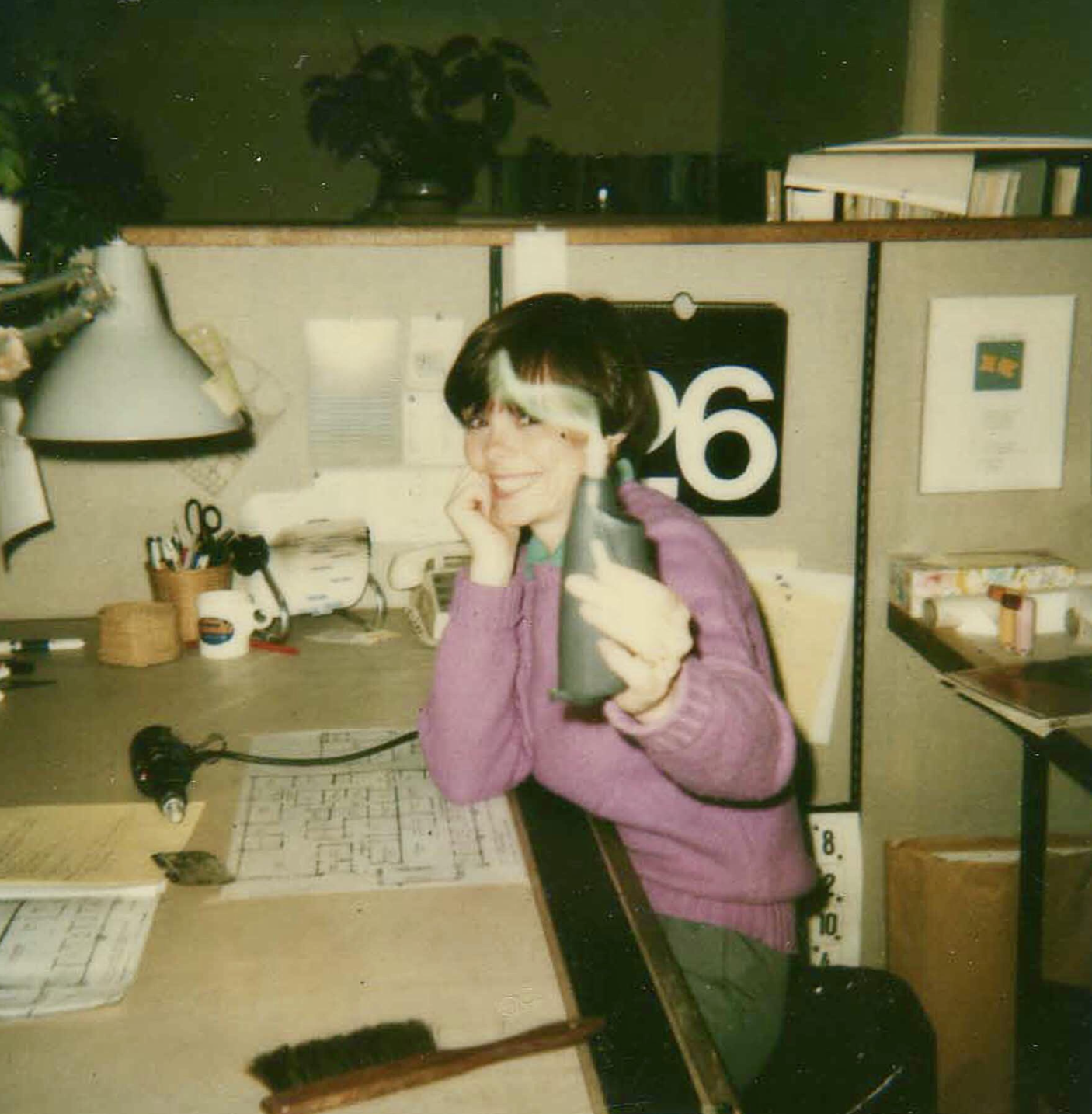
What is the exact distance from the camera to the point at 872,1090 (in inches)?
37.0

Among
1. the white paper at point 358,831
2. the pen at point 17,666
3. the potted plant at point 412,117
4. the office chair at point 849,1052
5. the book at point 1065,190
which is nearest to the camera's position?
the white paper at point 358,831

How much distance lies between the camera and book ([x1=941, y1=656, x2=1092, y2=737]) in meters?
1.12

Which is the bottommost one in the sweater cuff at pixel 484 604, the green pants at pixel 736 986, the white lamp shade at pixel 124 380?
the green pants at pixel 736 986

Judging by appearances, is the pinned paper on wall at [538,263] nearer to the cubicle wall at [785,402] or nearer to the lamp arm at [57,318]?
the cubicle wall at [785,402]

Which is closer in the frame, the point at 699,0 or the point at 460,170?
the point at 460,170

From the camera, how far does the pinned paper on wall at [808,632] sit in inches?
62.8

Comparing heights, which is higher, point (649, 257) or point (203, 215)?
point (203, 215)

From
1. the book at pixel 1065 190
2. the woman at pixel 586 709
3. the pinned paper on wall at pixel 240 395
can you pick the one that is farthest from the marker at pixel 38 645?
the book at pixel 1065 190

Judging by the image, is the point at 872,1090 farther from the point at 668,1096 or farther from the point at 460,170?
the point at 460,170

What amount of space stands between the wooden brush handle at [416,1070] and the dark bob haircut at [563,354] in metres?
0.61

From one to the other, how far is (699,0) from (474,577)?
4.41 meters

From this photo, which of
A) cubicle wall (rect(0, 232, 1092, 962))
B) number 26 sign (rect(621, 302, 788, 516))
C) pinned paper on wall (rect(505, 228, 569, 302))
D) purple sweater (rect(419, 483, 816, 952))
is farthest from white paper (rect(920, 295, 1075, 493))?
purple sweater (rect(419, 483, 816, 952))

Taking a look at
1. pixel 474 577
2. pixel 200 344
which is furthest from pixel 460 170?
pixel 474 577

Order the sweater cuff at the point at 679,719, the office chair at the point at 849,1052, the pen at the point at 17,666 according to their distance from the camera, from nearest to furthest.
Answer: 1. the sweater cuff at the point at 679,719
2. the office chair at the point at 849,1052
3. the pen at the point at 17,666
